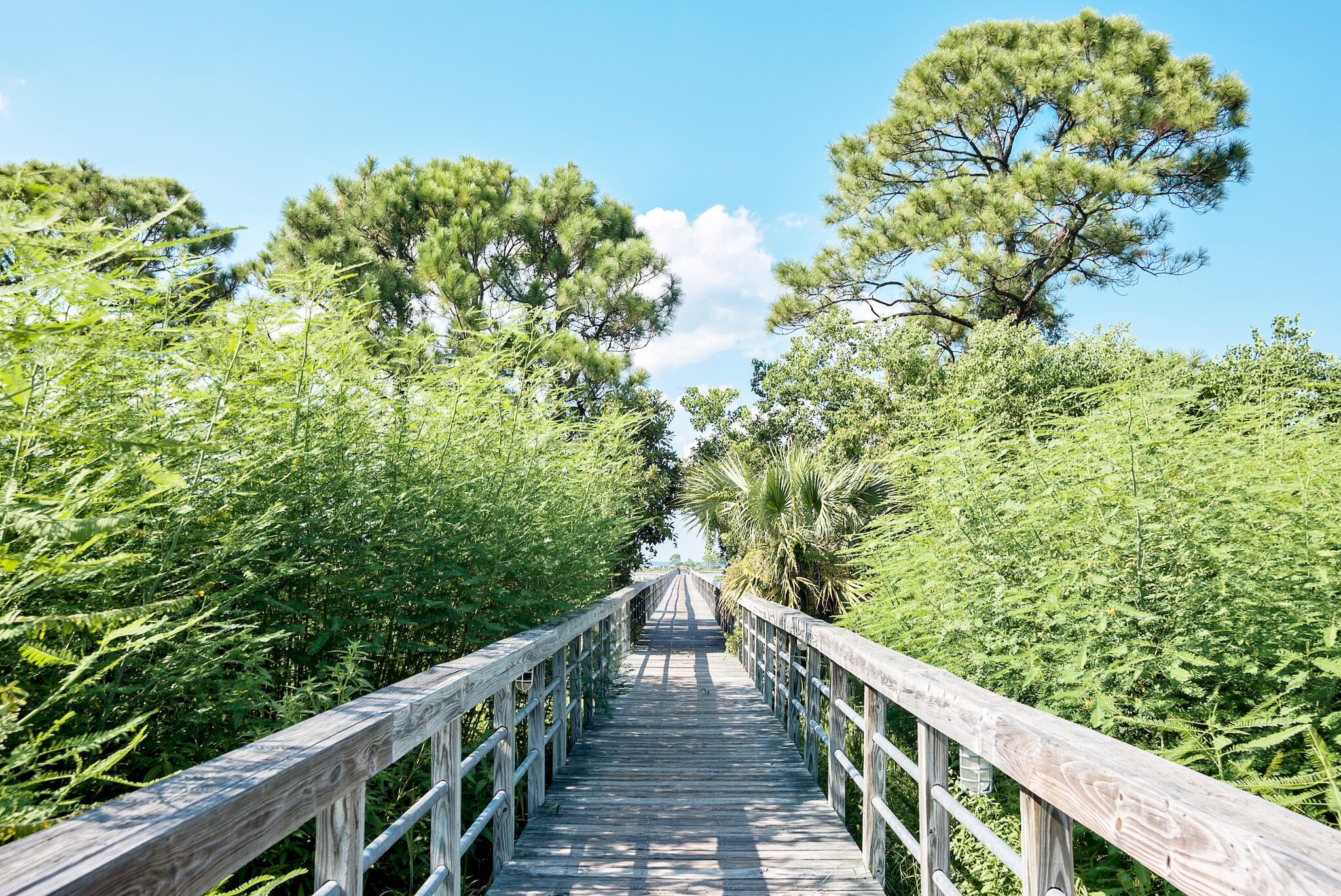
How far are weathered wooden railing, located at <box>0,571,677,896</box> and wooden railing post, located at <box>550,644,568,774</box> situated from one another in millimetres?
761

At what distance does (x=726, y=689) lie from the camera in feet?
25.4

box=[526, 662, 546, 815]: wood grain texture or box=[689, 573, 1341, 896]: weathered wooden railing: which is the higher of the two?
box=[689, 573, 1341, 896]: weathered wooden railing

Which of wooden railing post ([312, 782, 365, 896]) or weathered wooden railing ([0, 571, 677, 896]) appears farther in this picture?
wooden railing post ([312, 782, 365, 896])

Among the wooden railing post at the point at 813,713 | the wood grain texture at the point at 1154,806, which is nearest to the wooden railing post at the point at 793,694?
the wooden railing post at the point at 813,713

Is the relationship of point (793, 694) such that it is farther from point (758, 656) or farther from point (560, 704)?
point (758, 656)

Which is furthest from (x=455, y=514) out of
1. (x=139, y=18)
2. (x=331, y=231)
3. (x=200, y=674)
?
→ (x=331, y=231)

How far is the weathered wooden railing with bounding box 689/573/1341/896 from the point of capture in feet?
3.51

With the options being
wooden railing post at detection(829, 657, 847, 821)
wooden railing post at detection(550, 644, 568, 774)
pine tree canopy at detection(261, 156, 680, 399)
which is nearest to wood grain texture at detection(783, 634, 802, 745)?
wooden railing post at detection(829, 657, 847, 821)

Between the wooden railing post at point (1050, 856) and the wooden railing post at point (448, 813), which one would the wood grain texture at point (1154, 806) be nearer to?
the wooden railing post at point (1050, 856)

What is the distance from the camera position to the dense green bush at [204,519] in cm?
142

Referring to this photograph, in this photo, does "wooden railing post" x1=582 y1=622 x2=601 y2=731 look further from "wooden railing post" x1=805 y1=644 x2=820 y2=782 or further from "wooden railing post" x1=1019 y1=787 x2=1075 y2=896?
"wooden railing post" x1=1019 y1=787 x2=1075 y2=896

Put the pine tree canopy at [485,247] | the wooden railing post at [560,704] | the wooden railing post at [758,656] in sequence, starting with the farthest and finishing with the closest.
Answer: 1. the pine tree canopy at [485,247]
2. the wooden railing post at [758,656]
3. the wooden railing post at [560,704]

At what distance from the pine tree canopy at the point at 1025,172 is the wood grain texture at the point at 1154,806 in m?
15.0

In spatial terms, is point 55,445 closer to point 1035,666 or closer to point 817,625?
point 1035,666
